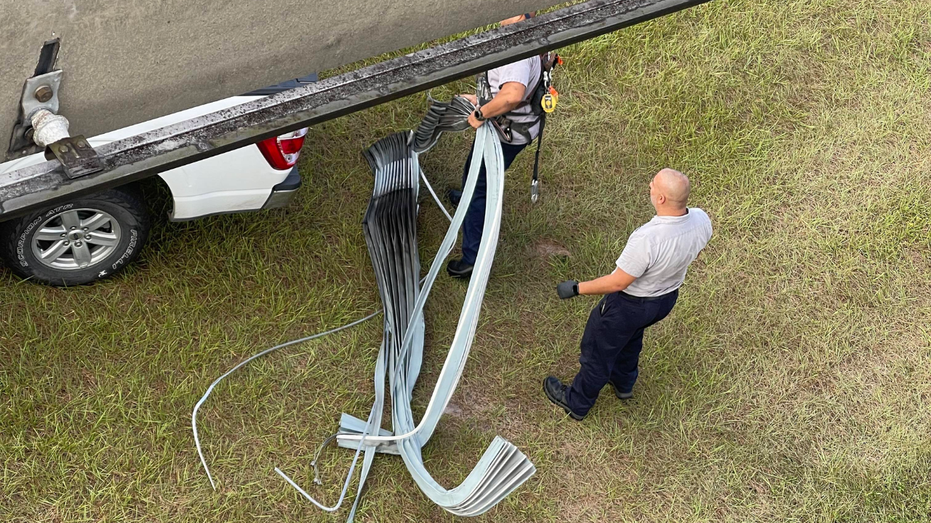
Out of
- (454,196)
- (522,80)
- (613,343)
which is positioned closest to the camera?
(613,343)

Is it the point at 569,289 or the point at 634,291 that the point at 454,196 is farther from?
the point at 634,291

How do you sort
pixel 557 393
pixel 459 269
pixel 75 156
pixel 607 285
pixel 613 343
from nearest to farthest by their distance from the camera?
1. pixel 75 156
2. pixel 607 285
3. pixel 613 343
4. pixel 557 393
5. pixel 459 269

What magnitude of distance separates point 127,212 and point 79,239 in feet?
1.01

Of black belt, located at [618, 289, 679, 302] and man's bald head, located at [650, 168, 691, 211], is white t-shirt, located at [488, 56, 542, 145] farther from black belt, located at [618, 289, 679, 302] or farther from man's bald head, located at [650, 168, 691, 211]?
black belt, located at [618, 289, 679, 302]

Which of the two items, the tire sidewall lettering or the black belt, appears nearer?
the black belt

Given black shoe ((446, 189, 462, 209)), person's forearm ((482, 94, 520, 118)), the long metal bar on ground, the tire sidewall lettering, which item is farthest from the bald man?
the tire sidewall lettering

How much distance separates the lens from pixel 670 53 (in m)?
6.84

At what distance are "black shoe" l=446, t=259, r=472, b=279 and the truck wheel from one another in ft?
5.89

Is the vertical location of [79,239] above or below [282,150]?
below

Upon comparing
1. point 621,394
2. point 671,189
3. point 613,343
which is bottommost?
point 621,394

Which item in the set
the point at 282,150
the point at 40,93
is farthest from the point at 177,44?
the point at 282,150

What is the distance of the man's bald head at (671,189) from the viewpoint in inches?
149

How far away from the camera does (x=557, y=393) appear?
4777 millimetres

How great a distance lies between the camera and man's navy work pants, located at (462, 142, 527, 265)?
16.4 feet
